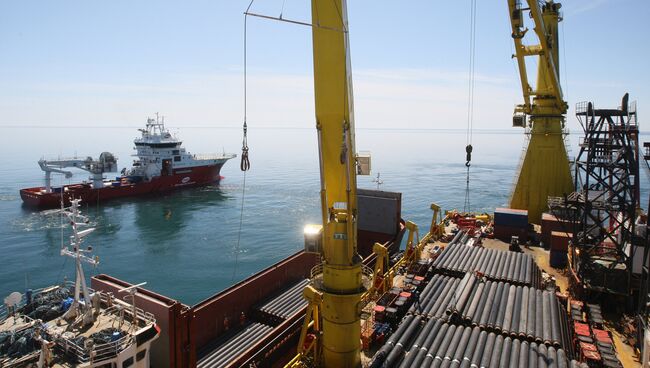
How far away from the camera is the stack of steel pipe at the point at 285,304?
782 inches

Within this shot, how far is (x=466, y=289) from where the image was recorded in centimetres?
1641

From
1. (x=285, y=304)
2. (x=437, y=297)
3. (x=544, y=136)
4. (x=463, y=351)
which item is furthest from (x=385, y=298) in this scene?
(x=544, y=136)

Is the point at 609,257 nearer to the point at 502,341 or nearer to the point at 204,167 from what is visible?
the point at 502,341

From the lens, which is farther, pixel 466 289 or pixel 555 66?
pixel 555 66

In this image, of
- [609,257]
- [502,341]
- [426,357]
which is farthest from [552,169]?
[426,357]

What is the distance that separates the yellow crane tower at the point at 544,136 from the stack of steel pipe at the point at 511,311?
19.7 metres

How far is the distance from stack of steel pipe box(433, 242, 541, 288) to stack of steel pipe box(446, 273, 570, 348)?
1164mm

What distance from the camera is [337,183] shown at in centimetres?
1134

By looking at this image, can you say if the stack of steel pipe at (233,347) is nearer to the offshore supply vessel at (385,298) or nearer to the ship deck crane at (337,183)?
the offshore supply vessel at (385,298)

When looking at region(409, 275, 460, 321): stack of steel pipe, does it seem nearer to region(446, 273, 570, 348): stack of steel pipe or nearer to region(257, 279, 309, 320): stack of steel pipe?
region(446, 273, 570, 348): stack of steel pipe

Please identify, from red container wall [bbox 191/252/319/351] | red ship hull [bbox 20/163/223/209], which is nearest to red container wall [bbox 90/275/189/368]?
red container wall [bbox 191/252/319/351]

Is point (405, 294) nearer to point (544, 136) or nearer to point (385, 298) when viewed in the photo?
point (385, 298)

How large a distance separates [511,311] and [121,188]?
62.9 metres

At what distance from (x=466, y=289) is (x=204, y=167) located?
69.0 meters
